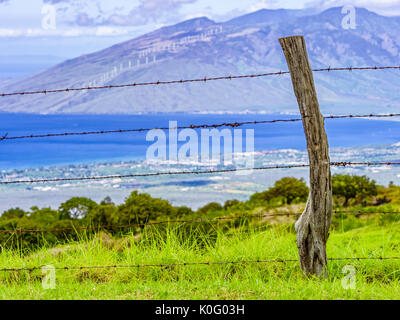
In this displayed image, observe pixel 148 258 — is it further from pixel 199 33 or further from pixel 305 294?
pixel 199 33

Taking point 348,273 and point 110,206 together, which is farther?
point 110,206

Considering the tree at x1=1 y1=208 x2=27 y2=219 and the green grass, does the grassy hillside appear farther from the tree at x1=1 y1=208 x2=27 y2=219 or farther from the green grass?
the tree at x1=1 y1=208 x2=27 y2=219

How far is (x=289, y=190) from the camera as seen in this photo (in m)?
12.7

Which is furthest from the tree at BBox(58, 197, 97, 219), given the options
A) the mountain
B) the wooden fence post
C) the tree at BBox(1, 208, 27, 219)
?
the mountain

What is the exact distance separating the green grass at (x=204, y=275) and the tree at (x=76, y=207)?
18.1ft

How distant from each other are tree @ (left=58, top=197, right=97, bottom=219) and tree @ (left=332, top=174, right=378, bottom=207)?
6054mm

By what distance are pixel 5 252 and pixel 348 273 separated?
4.28 meters

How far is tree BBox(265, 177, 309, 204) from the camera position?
1250 centimetres

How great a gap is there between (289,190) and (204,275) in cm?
734

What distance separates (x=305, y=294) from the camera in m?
4.60

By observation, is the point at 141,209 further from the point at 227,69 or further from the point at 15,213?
the point at 227,69
